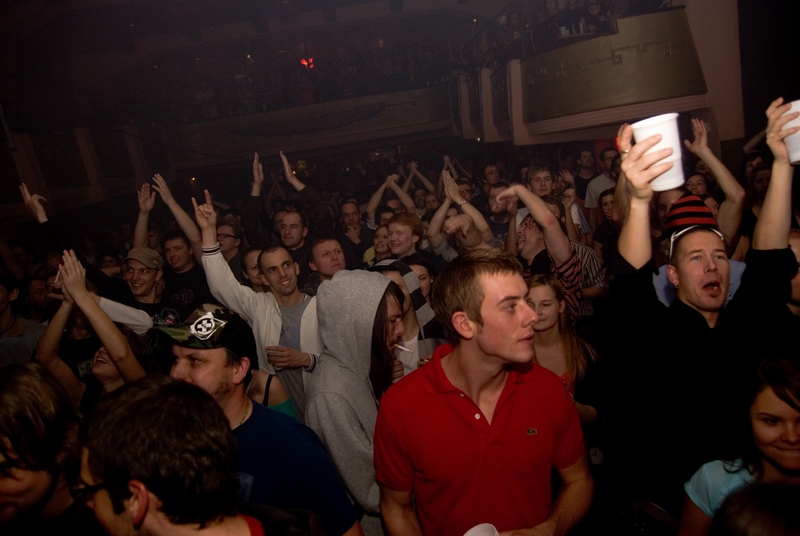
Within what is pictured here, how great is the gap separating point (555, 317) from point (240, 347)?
4.98 feet

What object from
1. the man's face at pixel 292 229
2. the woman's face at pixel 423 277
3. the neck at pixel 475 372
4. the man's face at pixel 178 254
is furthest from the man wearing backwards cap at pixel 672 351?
the man's face at pixel 178 254

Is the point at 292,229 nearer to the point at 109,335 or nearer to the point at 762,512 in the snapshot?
the point at 109,335

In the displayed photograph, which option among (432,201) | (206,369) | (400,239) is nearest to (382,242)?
(400,239)

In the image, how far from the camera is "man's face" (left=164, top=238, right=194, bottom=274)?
4.11 m

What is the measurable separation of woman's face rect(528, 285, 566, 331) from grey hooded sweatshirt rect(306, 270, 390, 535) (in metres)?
0.83

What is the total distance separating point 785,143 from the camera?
1.95 m

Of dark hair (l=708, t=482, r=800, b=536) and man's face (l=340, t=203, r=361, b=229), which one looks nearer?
dark hair (l=708, t=482, r=800, b=536)

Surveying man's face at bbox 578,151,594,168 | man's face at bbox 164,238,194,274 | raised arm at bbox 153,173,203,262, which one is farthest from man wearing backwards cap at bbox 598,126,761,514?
man's face at bbox 578,151,594,168

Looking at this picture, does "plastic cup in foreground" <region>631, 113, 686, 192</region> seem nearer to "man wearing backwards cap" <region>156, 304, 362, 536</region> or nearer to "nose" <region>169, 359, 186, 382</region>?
"man wearing backwards cap" <region>156, 304, 362, 536</region>

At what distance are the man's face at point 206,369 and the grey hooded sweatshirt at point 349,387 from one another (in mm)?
338

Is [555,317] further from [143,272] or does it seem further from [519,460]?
[143,272]

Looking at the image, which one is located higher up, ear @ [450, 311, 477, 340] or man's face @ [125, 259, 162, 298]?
ear @ [450, 311, 477, 340]

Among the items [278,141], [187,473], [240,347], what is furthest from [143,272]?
[278,141]

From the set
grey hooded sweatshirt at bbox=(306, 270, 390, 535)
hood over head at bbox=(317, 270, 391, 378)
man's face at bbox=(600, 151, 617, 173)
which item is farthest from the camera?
man's face at bbox=(600, 151, 617, 173)
